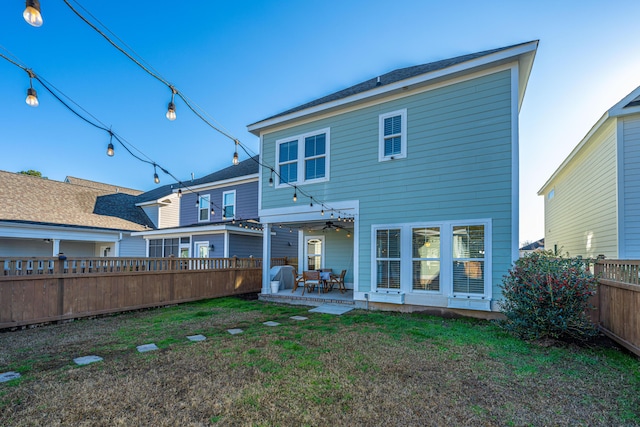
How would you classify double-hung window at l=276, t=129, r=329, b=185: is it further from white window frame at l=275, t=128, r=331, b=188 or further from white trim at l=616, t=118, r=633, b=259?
white trim at l=616, t=118, r=633, b=259

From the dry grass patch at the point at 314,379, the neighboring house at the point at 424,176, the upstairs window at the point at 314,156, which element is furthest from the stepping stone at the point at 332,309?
the upstairs window at the point at 314,156

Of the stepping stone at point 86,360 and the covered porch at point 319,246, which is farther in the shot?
the covered porch at point 319,246

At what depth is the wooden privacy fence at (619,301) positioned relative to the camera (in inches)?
169

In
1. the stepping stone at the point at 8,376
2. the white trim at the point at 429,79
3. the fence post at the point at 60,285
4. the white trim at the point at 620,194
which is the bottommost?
the stepping stone at the point at 8,376

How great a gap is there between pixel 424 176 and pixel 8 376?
7487 mm

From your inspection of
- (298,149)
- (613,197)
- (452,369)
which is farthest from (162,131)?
(613,197)

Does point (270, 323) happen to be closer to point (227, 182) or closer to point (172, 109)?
point (172, 109)

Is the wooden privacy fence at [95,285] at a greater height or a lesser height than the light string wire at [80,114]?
lesser

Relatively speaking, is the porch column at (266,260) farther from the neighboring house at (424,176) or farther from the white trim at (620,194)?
the white trim at (620,194)

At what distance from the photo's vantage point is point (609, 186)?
7.95 metres

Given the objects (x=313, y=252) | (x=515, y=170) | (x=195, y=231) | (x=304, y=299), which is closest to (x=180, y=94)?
(x=304, y=299)

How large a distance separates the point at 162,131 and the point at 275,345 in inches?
453

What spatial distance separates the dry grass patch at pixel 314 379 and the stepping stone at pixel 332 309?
174 cm

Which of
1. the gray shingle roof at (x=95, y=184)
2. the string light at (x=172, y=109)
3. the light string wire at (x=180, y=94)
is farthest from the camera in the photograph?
the gray shingle roof at (x=95, y=184)
